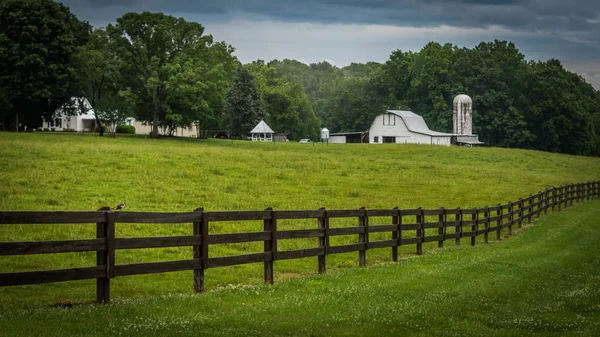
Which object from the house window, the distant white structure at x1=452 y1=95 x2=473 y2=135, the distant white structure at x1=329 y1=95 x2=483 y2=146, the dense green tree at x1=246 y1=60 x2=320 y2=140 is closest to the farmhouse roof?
the dense green tree at x1=246 y1=60 x2=320 y2=140

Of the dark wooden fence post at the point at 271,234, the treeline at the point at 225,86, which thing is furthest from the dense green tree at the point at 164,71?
the dark wooden fence post at the point at 271,234

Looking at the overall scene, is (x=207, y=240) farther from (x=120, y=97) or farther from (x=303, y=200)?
(x=120, y=97)

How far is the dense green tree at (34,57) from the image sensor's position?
8250cm

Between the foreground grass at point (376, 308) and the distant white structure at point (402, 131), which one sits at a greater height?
the distant white structure at point (402, 131)

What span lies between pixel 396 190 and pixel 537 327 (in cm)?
3601

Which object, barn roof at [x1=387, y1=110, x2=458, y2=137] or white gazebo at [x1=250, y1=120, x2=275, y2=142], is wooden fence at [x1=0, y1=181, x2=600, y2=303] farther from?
barn roof at [x1=387, y1=110, x2=458, y2=137]

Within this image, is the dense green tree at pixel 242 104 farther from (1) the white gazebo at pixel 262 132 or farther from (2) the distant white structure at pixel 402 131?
(2) the distant white structure at pixel 402 131

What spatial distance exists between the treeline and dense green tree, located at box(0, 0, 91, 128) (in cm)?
14

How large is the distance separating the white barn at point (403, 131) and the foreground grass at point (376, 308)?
106 metres

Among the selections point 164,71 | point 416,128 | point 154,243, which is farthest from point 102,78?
point 154,243

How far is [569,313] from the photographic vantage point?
13.2 meters

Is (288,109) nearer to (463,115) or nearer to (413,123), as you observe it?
(413,123)

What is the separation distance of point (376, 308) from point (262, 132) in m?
109

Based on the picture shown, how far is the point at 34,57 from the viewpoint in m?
82.8
